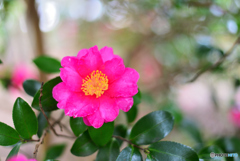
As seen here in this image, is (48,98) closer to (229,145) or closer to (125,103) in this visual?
(125,103)

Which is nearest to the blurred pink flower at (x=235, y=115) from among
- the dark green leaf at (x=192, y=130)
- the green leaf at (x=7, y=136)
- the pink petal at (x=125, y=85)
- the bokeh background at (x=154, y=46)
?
the bokeh background at (x=154, y=46)

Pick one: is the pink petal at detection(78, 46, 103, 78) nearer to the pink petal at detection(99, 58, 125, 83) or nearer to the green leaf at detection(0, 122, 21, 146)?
the pink petal at detection(99, 58, 125, 83)

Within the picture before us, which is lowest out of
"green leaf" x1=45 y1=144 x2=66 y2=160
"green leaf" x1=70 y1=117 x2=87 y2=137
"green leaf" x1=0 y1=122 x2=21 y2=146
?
"green leaf" x1=45 y1=144 x2=66 y2=160

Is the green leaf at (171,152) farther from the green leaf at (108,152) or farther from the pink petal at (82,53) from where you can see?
the pink petal at (82,53)

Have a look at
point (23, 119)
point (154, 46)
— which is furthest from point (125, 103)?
point (154, 46)

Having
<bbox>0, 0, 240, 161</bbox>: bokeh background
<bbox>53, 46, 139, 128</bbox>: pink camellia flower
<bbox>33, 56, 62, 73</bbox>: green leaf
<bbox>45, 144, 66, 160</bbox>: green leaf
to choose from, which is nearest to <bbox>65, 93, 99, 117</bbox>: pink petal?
<bbox>53, 46, 139, 128</bbox>: pink camellia flower

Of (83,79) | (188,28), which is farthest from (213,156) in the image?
(188,28)
